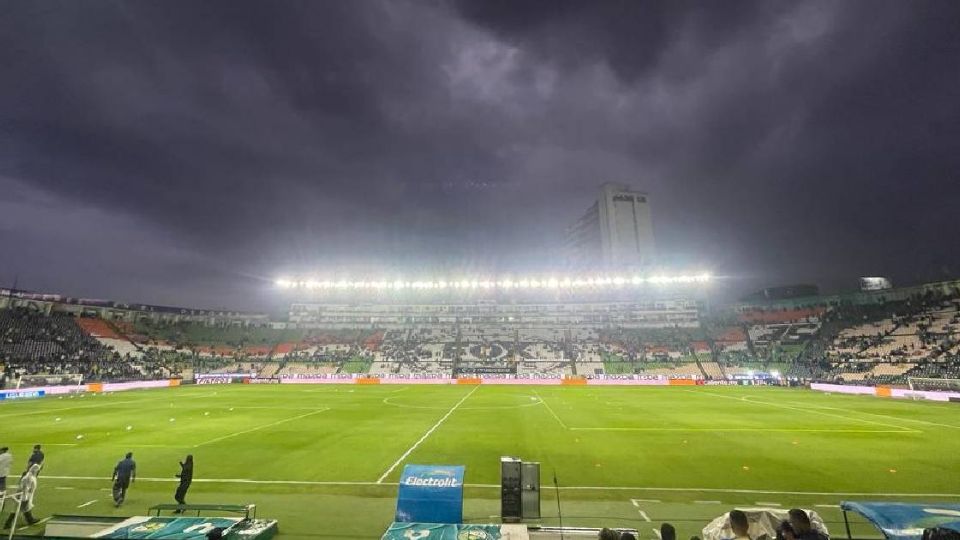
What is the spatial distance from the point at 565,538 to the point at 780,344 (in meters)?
89.1

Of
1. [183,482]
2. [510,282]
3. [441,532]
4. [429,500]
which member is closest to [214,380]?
[510,282]

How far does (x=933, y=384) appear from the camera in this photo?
49.2 m

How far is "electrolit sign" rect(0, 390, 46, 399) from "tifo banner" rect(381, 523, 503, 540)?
62.1 metres

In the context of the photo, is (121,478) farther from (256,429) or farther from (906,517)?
(906,517)

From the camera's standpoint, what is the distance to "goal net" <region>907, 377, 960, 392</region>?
4638cm

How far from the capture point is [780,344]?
7981 centimetres

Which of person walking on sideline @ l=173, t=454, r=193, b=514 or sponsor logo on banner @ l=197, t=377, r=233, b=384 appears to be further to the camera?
sponsor logo on banner @ l=197, t=377, r=233, b=384

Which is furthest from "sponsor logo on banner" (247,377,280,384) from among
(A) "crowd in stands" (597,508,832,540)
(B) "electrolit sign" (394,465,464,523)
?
(A) "crowd in stands" (597,508,832,540)

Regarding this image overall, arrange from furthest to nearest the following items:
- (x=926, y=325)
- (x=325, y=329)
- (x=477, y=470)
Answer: (x=325, y=329) < (x=926, y=325) < (x=477, y=470)

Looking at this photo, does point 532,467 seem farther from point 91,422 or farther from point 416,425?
point 91,422

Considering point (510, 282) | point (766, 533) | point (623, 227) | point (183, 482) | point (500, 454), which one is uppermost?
point (623, 227)

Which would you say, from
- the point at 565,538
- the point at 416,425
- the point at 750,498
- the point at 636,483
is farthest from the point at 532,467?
the point at 416,425

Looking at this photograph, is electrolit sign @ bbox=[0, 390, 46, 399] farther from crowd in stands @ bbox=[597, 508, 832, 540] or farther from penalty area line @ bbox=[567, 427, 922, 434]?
crowd in stands @ bbox=[597, 508, 832, 540]

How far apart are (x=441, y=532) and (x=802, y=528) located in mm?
6324
